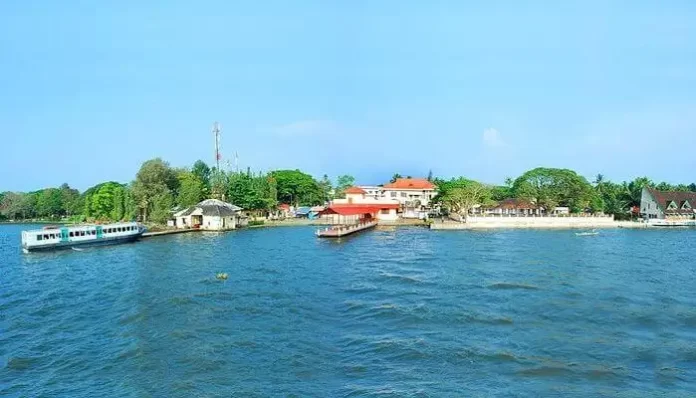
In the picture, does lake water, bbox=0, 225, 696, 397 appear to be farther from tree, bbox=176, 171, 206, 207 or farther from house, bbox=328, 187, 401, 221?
house, bbox=328, 187, 401, 221

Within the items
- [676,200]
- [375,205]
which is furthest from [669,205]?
[375,205]

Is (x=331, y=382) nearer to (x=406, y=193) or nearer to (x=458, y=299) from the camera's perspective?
(x=458, y=299)

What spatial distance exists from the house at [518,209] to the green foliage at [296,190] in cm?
3002

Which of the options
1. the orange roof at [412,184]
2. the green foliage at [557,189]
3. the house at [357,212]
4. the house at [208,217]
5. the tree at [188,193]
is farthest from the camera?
the orange roof at [412,184]

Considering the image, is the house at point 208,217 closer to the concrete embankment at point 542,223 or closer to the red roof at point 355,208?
the red roof at point 355,208

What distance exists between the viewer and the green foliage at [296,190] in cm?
8425

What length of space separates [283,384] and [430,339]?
186 inches

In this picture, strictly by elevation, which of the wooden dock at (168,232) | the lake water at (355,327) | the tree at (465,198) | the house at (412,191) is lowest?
the lake water at (355,327)

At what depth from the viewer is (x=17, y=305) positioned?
2072 cm

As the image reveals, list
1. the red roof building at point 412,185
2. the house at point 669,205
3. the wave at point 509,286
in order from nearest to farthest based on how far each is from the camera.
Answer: the wave at point 509,286, the house at point 669,205, the red roof building at point 412,185

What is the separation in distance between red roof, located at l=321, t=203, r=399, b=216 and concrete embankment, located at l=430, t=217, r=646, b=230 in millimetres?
7449

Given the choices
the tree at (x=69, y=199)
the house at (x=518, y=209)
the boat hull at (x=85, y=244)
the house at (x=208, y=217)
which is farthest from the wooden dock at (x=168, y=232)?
the tree at (x=69, y=199)

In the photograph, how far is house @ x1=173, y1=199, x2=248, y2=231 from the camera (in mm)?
56812

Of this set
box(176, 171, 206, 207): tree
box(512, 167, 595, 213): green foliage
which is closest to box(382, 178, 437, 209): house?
box(512, 167, 595, 213): green foliage
